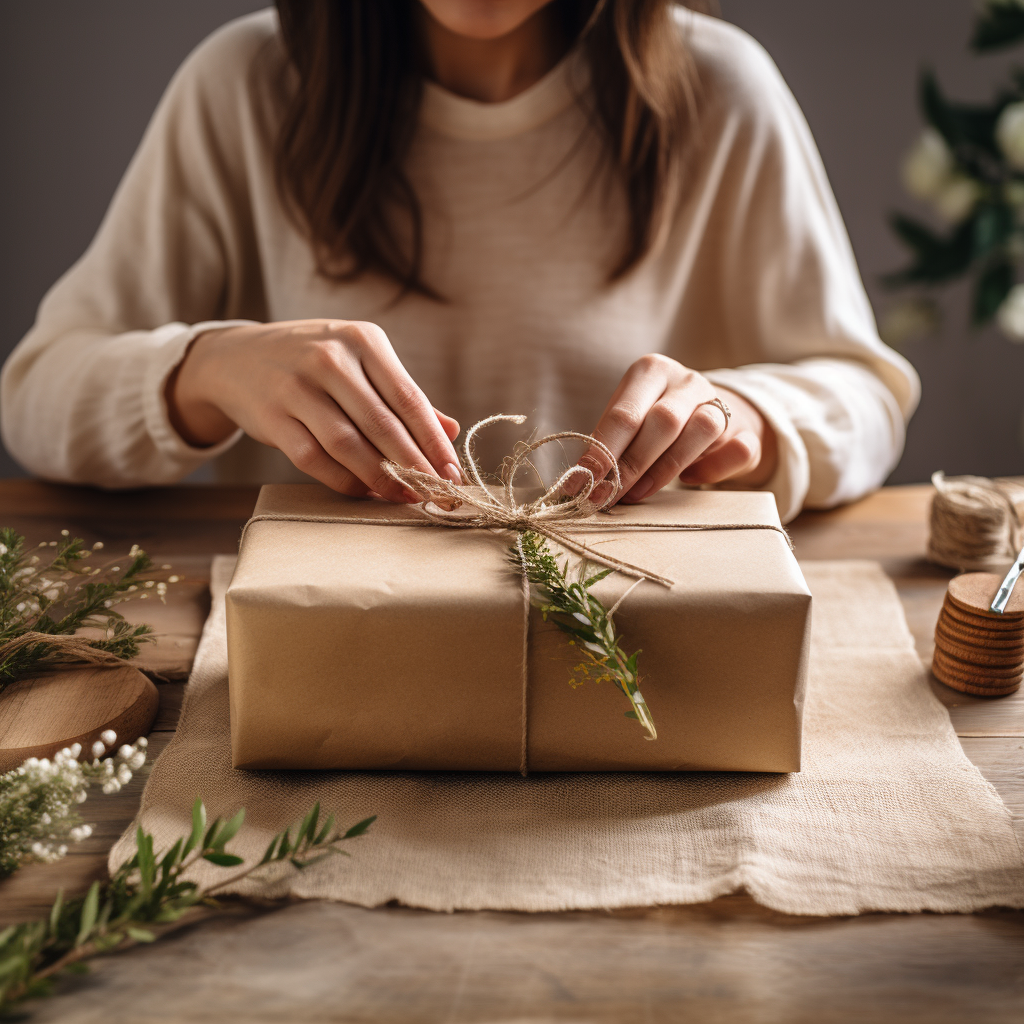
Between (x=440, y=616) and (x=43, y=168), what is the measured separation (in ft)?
6.11

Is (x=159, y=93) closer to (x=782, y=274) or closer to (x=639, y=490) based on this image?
(x=782, y=274)

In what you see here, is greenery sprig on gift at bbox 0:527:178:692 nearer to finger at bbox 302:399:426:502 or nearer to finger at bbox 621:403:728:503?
finger at bbox 302:399:426:502

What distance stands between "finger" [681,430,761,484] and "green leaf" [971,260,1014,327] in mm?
1104

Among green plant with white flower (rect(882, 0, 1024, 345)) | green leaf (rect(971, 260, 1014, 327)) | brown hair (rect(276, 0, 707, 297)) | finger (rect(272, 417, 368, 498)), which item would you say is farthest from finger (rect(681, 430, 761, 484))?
green leaf (rect(971, 260, 1014, 327))

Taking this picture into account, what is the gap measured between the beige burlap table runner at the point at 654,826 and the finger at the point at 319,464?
0.62 ft

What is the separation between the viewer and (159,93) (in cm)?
199

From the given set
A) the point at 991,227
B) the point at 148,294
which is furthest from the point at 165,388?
the point at 991,227

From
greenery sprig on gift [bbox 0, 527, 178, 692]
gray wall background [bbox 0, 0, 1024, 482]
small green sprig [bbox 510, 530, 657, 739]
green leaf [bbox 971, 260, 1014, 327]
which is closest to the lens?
small green sprig [bbox 510, 530, 657, 739]

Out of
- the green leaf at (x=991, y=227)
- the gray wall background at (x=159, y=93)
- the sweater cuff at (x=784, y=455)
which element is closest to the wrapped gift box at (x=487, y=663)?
the sweater cuff at (x=784, y=455)

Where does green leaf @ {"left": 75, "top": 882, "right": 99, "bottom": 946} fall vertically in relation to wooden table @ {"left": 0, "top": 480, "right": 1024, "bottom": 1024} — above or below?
above

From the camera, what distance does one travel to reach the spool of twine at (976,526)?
0.94 m

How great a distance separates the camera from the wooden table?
1.62 feet

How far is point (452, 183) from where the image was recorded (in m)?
1.24

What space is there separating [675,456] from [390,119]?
647mm
